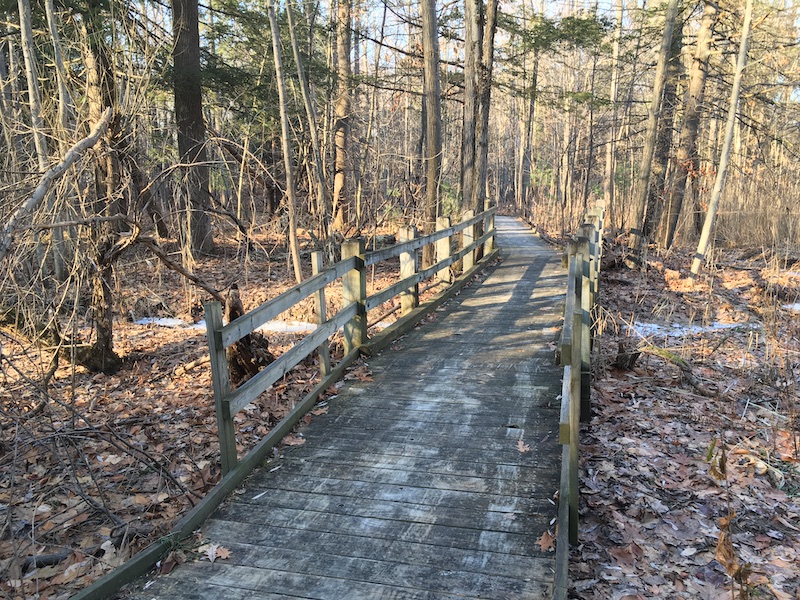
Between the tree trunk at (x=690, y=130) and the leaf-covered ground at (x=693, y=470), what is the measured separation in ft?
31.0

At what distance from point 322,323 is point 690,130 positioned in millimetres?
16411

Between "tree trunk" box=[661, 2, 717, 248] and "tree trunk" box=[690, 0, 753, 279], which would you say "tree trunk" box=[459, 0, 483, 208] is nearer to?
"tree trunk" box=[690, 0, 753, 279]

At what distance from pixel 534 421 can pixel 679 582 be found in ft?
5.64

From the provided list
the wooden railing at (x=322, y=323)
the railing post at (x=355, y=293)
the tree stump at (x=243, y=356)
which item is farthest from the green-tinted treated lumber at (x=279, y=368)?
the tree stump at (x=243, y=356)

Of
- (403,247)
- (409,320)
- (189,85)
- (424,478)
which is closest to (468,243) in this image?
(403,247)

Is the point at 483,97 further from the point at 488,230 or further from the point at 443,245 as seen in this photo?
the point at 443,245

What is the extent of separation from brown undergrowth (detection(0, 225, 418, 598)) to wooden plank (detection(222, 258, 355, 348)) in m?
1.08

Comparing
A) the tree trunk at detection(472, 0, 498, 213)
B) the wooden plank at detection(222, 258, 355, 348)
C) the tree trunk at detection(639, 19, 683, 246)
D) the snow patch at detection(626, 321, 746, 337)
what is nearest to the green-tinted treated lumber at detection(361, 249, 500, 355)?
the wooden plank at detection(222, 258, 355, 348)

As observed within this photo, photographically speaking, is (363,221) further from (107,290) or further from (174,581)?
(174,581)

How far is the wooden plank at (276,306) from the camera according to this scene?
4270mm

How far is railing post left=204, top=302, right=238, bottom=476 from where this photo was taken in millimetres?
4059

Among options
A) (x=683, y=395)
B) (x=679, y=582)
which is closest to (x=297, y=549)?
(x=679, y=582)

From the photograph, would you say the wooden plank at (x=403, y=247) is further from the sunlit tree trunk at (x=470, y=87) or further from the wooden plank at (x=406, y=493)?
the wooden plank at (x=406, y=493)

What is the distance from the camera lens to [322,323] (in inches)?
233
